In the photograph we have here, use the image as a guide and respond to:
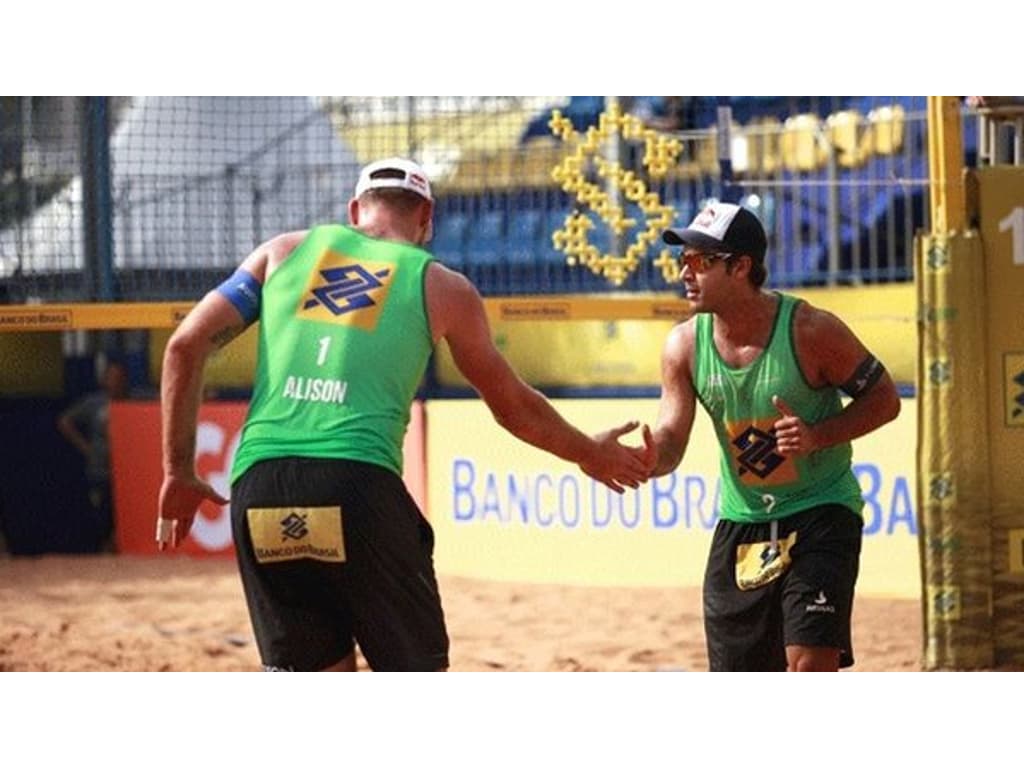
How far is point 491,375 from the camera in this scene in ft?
19.3

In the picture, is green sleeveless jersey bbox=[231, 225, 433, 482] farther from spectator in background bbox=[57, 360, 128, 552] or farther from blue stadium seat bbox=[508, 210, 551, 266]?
spectator in background bbox=[57, 360, 128, 552]

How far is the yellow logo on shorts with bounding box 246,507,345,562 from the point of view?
556 cm

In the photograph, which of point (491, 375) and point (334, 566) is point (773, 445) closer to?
point (491, 375)

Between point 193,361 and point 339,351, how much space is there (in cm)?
38

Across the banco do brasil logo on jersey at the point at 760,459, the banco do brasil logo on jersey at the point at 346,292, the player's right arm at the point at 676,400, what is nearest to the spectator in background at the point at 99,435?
the player's right arm at the point at 676,400

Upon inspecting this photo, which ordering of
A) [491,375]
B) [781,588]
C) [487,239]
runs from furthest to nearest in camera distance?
[487,239] → [781,588] → [491,375]

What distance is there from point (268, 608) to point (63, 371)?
352 inches

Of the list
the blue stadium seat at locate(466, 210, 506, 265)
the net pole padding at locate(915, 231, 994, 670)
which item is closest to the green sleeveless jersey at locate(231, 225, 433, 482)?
the net pole padding at locate(915, 231, 994, 670)

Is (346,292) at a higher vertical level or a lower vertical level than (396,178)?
lower

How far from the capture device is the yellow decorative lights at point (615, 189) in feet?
35.6

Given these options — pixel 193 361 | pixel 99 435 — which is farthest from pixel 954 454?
pixel 99 435

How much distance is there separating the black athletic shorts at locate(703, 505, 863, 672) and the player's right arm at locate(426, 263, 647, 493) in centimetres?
51

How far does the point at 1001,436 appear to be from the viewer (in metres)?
8.71

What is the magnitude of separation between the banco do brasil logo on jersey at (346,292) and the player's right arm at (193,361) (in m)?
0.15
